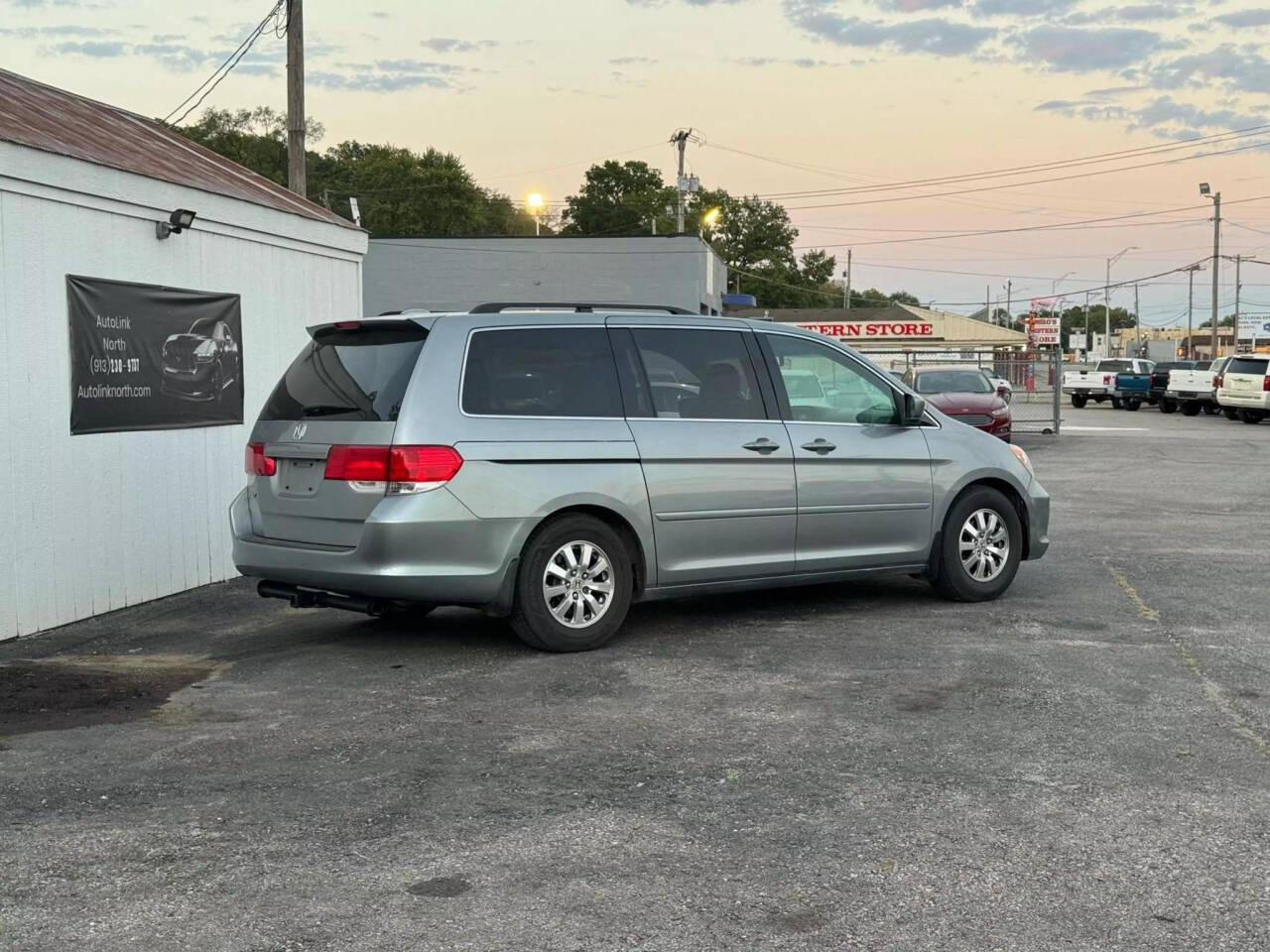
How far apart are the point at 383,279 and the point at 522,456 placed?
3806 centimetres

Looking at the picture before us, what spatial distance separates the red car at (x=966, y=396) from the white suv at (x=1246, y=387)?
13.3m

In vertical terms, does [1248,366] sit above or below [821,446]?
above

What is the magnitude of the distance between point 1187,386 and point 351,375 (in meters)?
38.7

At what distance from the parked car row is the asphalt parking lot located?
30166 mm

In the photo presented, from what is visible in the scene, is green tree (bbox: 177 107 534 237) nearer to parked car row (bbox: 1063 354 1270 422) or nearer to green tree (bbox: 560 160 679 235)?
green tree (bbox: 560 160 679 235)

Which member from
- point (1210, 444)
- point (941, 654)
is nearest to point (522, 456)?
point (941, 654)

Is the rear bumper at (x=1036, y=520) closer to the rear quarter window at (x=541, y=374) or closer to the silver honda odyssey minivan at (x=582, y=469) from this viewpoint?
the silver honda odyssey minivan at (x=582, y=469)

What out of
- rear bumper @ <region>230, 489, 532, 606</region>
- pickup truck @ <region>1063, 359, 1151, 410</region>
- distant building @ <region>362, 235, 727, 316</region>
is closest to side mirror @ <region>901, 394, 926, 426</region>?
rear bumper @ <region>230, 489, 532, 606</region>

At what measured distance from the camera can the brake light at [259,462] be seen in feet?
25.6

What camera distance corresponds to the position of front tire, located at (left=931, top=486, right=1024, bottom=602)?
9.09 m

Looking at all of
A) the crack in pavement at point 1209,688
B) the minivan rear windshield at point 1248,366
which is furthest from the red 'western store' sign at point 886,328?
Answer: the crack in pavement at point 1209,688

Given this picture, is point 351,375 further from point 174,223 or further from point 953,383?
point 953,383

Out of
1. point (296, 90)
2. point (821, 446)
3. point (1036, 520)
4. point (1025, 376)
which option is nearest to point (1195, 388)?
point (1025, 376)

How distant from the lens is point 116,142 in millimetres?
10617
